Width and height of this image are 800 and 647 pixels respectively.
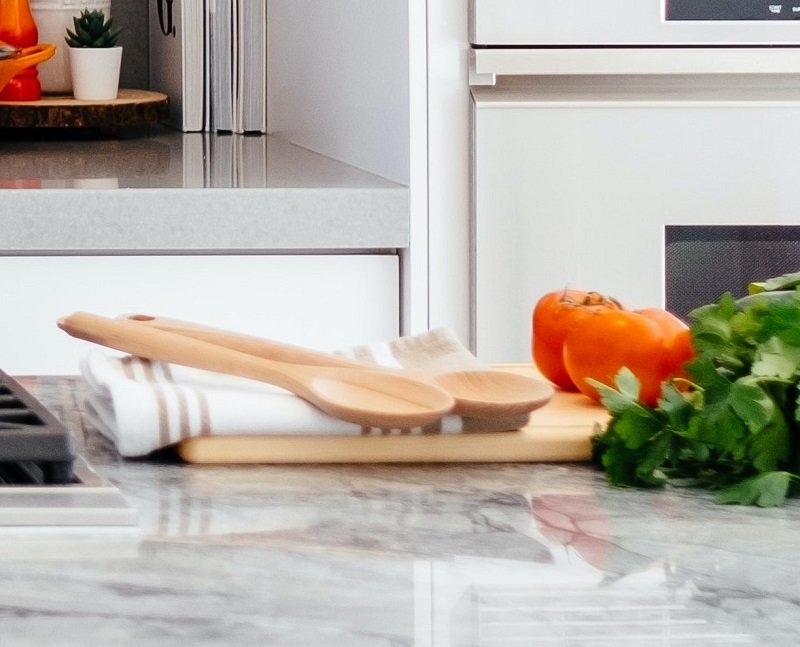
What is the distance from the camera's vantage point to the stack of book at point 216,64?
2.08 meters

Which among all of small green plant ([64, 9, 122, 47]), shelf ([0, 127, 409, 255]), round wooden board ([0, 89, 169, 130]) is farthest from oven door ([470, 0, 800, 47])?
small green plant ([64, 9, 122, 47])

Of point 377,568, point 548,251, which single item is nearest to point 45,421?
point 377,568

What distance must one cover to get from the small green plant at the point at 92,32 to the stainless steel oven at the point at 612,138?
767mm

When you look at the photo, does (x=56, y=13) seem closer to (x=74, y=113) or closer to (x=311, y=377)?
(x=74, y=113)

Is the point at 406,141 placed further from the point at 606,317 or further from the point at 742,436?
the point at 742,436

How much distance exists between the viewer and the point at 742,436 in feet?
1.88

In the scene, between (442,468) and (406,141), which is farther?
(406,141)

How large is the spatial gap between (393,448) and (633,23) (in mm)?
938

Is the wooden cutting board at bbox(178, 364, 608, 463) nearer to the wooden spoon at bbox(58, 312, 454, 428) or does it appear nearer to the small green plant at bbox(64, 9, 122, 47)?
the wooden spoon at bbox(58, 312, 454, 428)

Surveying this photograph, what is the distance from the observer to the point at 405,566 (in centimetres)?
47

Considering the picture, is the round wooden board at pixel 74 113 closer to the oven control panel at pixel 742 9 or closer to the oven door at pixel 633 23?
the oven door at pixel 633 23

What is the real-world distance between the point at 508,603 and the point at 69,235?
1.05m

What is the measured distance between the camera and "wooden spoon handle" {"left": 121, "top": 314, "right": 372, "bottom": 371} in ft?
2.26

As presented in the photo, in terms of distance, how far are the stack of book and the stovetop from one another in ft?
5.14
